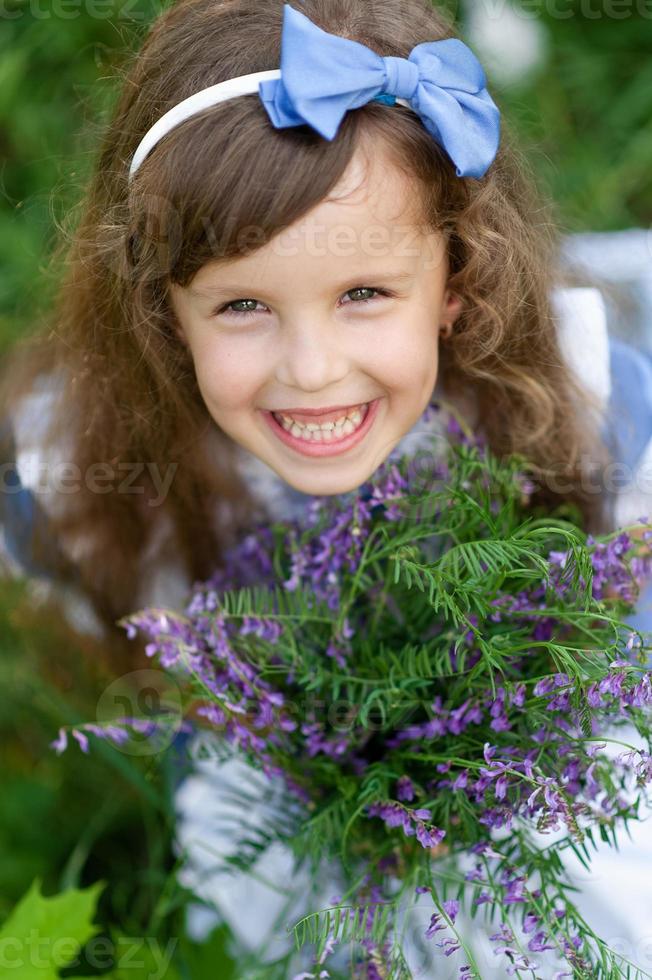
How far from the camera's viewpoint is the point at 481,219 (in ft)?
3.92

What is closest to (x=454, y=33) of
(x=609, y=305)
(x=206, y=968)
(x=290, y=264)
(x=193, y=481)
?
(x=290, y=264)

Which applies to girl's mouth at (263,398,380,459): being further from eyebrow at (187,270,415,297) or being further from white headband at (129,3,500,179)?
white headband at (129,3,500,179)

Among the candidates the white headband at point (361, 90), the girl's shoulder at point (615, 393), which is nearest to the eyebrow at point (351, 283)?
the white headband at point (361, 90)

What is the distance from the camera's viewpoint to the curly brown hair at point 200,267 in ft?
3.47

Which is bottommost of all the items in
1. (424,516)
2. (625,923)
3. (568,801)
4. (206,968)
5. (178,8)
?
(206,968)

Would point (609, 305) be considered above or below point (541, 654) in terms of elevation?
above

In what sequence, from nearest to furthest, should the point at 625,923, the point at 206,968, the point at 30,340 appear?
the point at 625,923 → the point at 206,968 → the point at 30,340

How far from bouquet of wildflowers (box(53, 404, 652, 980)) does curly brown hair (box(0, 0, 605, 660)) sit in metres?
0.17

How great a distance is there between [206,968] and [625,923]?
57 centimetres

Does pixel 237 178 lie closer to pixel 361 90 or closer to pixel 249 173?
pixel 249 173

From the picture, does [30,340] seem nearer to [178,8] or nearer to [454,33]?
[178,8]

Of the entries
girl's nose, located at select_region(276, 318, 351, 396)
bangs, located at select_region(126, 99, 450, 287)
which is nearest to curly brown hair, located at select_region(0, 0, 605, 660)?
bangs, located at select_region(126, 99, 450, 287)

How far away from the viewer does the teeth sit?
1257 millimetres

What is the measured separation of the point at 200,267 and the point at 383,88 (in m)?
0.26
